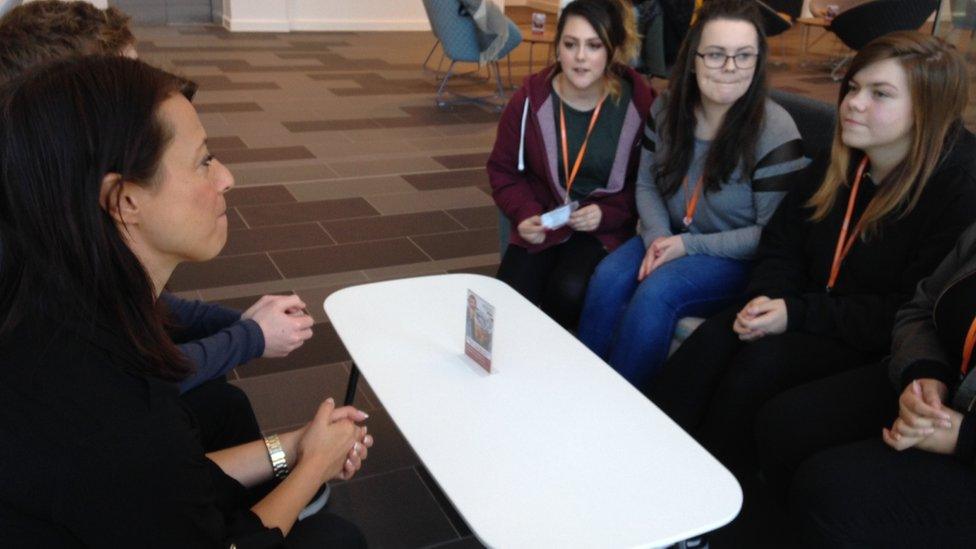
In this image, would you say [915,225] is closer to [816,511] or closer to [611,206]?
[816,511]

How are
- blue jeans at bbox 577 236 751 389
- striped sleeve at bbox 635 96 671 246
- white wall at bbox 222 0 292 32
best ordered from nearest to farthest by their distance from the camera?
1. blue jeans at bbox 577 236 751 389
2. striped sleeve at bbox 635 96 671 246
3. white wall at bbox 222 0 292 32

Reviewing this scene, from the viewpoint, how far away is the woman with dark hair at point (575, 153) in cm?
264

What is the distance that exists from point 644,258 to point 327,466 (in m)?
1.27

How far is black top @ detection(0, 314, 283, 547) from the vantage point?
40.9 inches

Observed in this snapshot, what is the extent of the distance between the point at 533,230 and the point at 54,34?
1.34 meters

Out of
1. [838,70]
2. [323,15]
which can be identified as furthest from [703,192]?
[323,15]

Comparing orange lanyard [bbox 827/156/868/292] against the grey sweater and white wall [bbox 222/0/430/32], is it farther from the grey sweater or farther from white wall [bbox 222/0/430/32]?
white wall [bbox 222/0/430/32]

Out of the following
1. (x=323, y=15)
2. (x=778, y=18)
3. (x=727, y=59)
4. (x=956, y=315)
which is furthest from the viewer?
(x=323, y=15)

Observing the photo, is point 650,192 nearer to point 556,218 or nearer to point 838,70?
point 556,218

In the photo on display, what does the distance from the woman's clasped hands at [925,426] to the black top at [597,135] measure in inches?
49.1

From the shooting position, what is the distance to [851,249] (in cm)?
214

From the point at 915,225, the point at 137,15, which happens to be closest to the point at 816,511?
the point at 915,225

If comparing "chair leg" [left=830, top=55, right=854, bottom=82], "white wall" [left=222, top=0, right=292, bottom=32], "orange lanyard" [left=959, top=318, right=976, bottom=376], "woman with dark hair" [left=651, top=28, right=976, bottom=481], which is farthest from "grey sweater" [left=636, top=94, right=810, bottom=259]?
"white wall" [left=222, top=0, right=292, bottom=32]

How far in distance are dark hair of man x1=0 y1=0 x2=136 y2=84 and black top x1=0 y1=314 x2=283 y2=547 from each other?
883 millimetres
